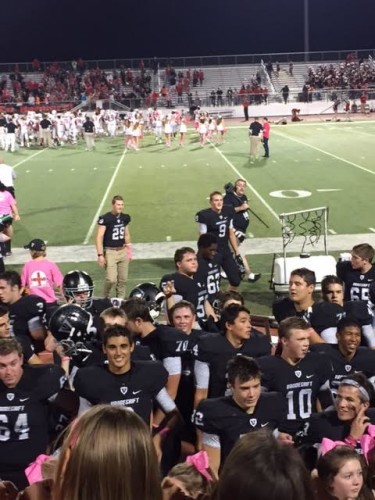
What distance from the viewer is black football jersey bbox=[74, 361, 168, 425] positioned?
4008 mm

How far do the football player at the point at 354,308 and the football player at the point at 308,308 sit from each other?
0.11m

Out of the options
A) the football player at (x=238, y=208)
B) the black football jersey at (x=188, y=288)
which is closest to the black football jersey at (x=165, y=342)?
the black football jersey at (x=188, y=288)

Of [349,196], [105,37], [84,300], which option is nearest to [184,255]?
[84,300]

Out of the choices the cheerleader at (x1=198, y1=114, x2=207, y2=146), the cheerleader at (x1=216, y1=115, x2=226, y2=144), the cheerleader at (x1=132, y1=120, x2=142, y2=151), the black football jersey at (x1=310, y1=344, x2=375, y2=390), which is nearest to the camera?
the black football jersey at (x1=310, y1=344, x2=375, y2=390)

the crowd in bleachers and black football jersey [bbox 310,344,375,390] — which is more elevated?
the crowd in bleachers

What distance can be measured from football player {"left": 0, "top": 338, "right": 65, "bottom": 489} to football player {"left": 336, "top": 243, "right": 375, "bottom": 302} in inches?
154

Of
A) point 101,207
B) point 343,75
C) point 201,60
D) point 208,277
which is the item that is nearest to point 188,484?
point 208,277

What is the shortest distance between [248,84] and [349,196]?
34.0 metres

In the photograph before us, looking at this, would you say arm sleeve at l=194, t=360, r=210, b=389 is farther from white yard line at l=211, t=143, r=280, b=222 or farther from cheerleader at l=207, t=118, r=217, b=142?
cheerleader at l=207, t=118, r=217, b=142

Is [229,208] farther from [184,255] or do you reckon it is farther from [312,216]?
[312,216]

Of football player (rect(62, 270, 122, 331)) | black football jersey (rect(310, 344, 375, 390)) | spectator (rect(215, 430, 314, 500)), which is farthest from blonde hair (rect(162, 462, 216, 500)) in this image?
football player (rect(62, 270, 122, 331))

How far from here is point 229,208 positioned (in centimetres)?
953

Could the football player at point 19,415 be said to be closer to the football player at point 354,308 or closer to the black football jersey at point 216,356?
the black football jersey at point 216,356

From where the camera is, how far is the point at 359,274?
710cm
